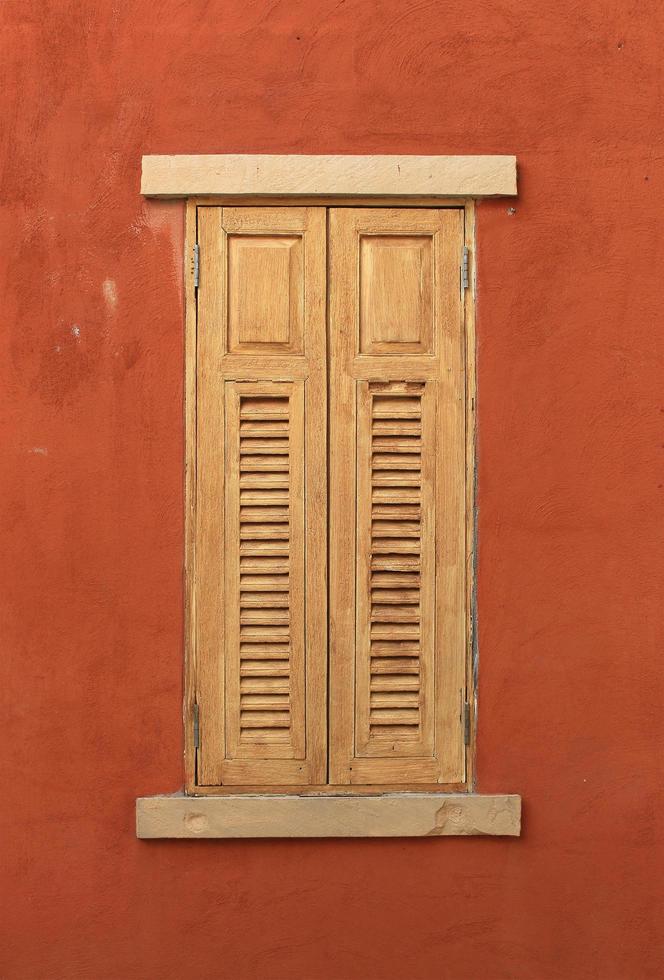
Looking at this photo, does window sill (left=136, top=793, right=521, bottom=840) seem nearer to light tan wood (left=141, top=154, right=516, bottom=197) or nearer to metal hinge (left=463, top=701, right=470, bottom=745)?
metal hinge (left=463, top=701, right=470, bottom=745)

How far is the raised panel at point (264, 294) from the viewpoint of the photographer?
3.67 meters

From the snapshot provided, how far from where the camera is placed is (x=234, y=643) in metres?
3.67

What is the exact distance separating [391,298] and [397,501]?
0.68m

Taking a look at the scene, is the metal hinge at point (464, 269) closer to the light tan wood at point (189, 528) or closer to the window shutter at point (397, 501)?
the window shutter at point (397, 501)

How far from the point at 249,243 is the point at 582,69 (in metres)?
1.25

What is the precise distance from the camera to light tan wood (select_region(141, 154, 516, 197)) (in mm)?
3619

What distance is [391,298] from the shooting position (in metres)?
3.68

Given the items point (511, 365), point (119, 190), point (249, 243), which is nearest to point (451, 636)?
point (511, 365)

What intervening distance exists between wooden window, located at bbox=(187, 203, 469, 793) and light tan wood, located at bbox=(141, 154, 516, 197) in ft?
0.26

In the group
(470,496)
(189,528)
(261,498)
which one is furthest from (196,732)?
(470,496)

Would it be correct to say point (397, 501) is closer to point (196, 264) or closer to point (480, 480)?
point (480, 480)

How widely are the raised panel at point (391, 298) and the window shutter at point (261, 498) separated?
0.15 m

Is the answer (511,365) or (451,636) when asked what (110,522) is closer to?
(451,636)

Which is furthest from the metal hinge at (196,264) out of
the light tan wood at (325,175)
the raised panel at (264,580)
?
the raised panel at (264,580)
